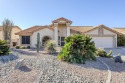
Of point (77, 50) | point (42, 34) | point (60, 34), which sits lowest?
point (77, 50)

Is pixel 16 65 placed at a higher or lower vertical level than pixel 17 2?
lower

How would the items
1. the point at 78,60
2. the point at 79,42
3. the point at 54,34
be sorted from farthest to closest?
the point at 54,34 < the point at 79,42 < the point at 78,60

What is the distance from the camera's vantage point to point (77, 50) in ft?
49.1

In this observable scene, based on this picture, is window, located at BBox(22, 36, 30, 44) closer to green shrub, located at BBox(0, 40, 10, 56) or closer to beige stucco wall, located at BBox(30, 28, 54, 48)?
beige stucco wall, located at BBox(30, 28, 54, 48)

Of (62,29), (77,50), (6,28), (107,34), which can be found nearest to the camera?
(77,50)

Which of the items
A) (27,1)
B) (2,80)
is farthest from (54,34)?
(2,80)

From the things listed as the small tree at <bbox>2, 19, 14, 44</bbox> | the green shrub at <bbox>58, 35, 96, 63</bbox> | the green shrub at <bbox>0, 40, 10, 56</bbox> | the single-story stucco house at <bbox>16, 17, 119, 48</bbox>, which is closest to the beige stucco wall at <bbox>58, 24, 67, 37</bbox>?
the single-story stucco house at <bbox>16, 17, 119, 48</bbox>

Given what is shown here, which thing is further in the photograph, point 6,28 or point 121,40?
point 121,40

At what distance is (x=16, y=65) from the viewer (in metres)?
11.8

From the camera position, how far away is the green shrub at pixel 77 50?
14.6 metres

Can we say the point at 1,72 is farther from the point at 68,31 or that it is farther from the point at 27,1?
the point at 68,31

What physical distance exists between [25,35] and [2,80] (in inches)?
959

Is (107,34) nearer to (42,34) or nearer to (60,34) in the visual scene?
(60,34)

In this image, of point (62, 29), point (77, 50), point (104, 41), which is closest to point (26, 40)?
point (62, 29)
